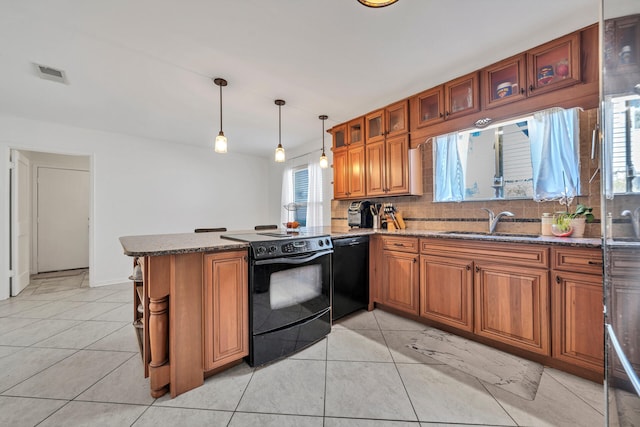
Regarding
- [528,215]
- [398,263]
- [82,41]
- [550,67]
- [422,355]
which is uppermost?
[82,41]

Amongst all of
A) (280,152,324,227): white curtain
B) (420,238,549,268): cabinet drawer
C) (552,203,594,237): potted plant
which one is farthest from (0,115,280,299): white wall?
(552,203,594,237): potted plant

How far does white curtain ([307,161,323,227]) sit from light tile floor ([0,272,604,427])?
2632mm

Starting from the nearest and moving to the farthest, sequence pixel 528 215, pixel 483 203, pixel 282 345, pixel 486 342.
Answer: pixel 282 345 < pixel 486 342 < pixel 528 215 < pixel 483 203

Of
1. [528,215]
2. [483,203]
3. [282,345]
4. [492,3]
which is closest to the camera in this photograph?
[492,3]

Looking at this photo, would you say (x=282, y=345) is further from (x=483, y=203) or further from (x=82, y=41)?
(x=82, y=41)

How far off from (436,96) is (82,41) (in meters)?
3.10

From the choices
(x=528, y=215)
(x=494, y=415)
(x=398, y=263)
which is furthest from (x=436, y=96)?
(x=494, y=415)

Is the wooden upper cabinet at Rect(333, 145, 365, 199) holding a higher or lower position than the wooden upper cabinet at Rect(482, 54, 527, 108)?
lower

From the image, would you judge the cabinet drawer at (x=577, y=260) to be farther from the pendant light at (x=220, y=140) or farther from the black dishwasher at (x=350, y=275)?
the pendant light at (x=220, y=140)

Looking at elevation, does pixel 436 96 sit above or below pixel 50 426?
above

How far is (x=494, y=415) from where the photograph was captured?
1355 mm

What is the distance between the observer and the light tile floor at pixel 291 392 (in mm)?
1351

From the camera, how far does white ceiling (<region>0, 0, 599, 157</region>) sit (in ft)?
5.53

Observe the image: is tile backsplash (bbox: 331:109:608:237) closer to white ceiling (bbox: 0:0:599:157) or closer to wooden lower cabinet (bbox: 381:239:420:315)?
wooden lower cabinet (bbox: 381:239:420:315)
